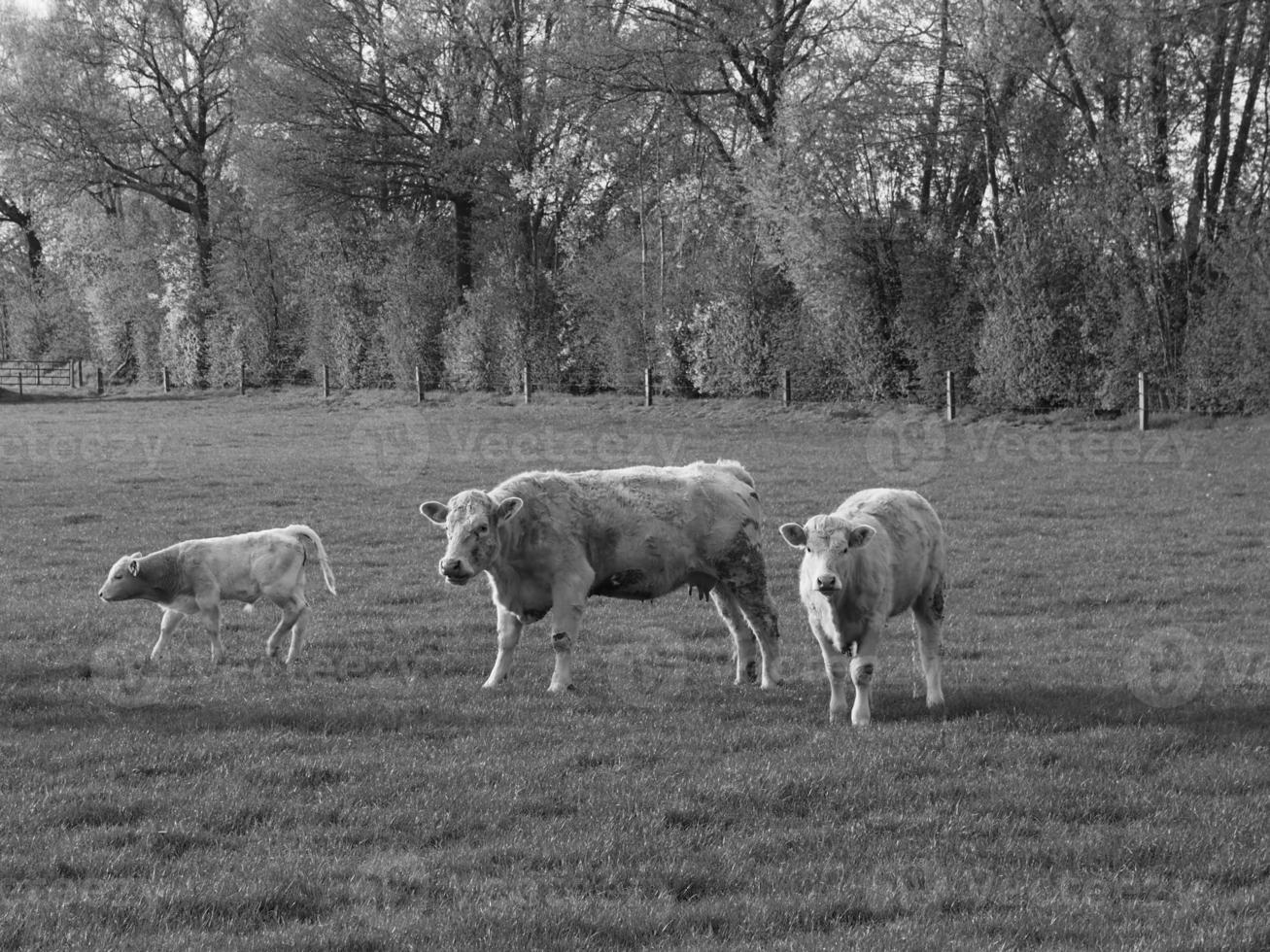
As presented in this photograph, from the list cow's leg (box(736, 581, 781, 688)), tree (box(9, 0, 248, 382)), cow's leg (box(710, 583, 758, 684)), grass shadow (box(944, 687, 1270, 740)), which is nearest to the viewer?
grass shadow (box(944, 687, 1270, 740))

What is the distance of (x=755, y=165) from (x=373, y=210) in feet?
72.1

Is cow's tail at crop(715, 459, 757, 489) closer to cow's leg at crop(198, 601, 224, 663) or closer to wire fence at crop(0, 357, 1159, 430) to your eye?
cow's leg at crop(198, 601, 224, 663)

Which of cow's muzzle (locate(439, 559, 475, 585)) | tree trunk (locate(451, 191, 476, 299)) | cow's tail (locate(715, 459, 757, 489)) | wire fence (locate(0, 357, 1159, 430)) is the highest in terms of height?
tree trunk (locate(451, 191, 476, 299))

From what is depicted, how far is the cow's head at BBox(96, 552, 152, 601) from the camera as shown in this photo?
11.7 metres

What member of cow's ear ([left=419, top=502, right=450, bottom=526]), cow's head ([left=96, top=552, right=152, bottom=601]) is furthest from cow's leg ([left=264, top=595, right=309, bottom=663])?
cow's ear ([left=419, top=502, right=450, bottom=526])

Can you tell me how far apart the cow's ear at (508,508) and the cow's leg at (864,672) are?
301 cm

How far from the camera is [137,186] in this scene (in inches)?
2387

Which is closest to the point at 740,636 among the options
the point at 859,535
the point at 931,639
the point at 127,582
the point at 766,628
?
the point at 766,628

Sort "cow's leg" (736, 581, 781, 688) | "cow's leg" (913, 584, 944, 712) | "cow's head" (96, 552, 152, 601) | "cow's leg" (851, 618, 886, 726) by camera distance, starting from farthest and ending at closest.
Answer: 1. "cow's head" (96, 552, 152, 601)
2. "cow's leg" (736, 581, 781, 688)
3. "cow's leg" (913, 584, 944, 712)
4. "cow's leg" (851, 618, 886, 726)

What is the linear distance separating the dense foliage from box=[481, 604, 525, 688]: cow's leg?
2452 centimetres

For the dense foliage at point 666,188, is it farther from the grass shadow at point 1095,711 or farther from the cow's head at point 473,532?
the cow's head at point 473,532

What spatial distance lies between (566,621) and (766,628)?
173cm

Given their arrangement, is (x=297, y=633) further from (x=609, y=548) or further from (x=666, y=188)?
(x=666, y=188)

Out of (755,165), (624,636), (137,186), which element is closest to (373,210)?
(137,186)
